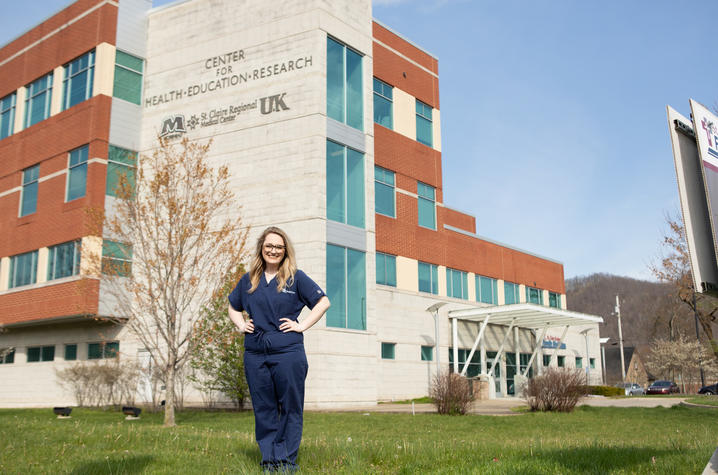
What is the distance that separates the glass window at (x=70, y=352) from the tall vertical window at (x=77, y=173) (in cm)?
711

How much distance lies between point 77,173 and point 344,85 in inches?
510

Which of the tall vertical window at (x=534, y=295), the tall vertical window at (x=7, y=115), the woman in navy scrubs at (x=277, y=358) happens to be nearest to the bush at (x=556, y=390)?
the woman in navy scrubs at (x=277, y=358)

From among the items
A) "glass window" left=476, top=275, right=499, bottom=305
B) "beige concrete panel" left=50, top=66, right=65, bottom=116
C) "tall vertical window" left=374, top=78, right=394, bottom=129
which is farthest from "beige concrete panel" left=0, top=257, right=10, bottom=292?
"glass window" left=476, top=275, right=499, bottom=305

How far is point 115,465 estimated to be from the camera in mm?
5891

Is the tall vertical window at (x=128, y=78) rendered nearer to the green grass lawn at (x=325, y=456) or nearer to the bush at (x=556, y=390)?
the bush at (x=556, y=390)

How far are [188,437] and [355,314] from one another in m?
18.0

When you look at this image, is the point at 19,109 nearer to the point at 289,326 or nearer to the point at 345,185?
the point at 345,185

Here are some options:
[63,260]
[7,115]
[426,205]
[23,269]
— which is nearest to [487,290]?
[426,205]

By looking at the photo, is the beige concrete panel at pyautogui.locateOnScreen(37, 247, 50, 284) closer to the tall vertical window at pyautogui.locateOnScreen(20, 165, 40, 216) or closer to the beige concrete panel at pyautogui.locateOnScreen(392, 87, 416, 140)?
the tall vertical window at pyautogui.locateOnScreen(20, 165, 40, 216)

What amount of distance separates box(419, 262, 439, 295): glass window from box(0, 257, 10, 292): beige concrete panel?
67.8ft

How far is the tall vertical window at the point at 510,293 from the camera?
4297 centimetres

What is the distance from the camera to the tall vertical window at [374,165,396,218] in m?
31.3

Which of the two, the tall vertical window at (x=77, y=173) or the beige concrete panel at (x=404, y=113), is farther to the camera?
the beige concrete panel at (x=404, y=113)

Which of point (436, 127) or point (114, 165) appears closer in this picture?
point (114, 165)
